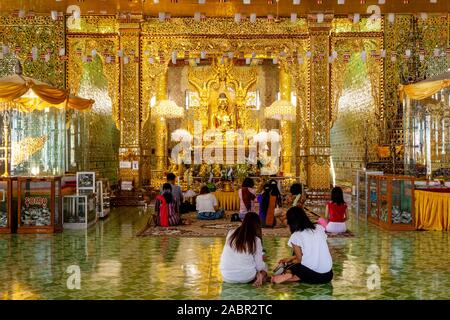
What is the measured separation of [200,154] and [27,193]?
8.04 metres

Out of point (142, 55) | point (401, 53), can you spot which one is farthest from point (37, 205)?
point (401, 53)

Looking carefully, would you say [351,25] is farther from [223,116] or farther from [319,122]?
[223,116]

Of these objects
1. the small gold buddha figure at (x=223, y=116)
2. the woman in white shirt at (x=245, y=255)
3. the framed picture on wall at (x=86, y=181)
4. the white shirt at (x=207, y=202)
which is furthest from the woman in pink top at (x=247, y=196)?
the small gold buddha figure at (x=223, y=116)

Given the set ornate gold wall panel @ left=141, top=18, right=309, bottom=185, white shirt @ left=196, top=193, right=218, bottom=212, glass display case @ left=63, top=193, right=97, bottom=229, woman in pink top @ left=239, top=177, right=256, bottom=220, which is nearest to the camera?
glass display case @ left=63, top=193, right=97, bottom=229

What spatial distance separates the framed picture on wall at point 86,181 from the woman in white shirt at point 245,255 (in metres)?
5.68

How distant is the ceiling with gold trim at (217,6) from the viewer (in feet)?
40.3

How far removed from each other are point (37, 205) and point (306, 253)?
5151 mm

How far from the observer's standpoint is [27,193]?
28.1 feet

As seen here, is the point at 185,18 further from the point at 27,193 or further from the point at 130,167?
the point at 27,193

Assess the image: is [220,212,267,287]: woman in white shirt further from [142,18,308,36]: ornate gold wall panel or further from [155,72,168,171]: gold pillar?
[155,72,168,171]: gold pillar

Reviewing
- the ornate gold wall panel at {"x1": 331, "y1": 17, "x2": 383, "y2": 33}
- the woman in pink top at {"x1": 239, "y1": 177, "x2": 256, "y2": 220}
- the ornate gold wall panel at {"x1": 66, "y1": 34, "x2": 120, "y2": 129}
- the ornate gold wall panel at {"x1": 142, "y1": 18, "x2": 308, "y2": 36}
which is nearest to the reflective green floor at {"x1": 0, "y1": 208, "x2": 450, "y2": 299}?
the woman in pink top at {"x1": 239, "y1": 177, "x2": 256, "y2": 220}

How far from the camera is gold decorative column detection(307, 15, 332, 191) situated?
13234mm

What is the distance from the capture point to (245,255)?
503cm

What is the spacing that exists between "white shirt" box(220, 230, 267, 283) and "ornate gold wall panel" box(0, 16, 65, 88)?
9.36 meters
